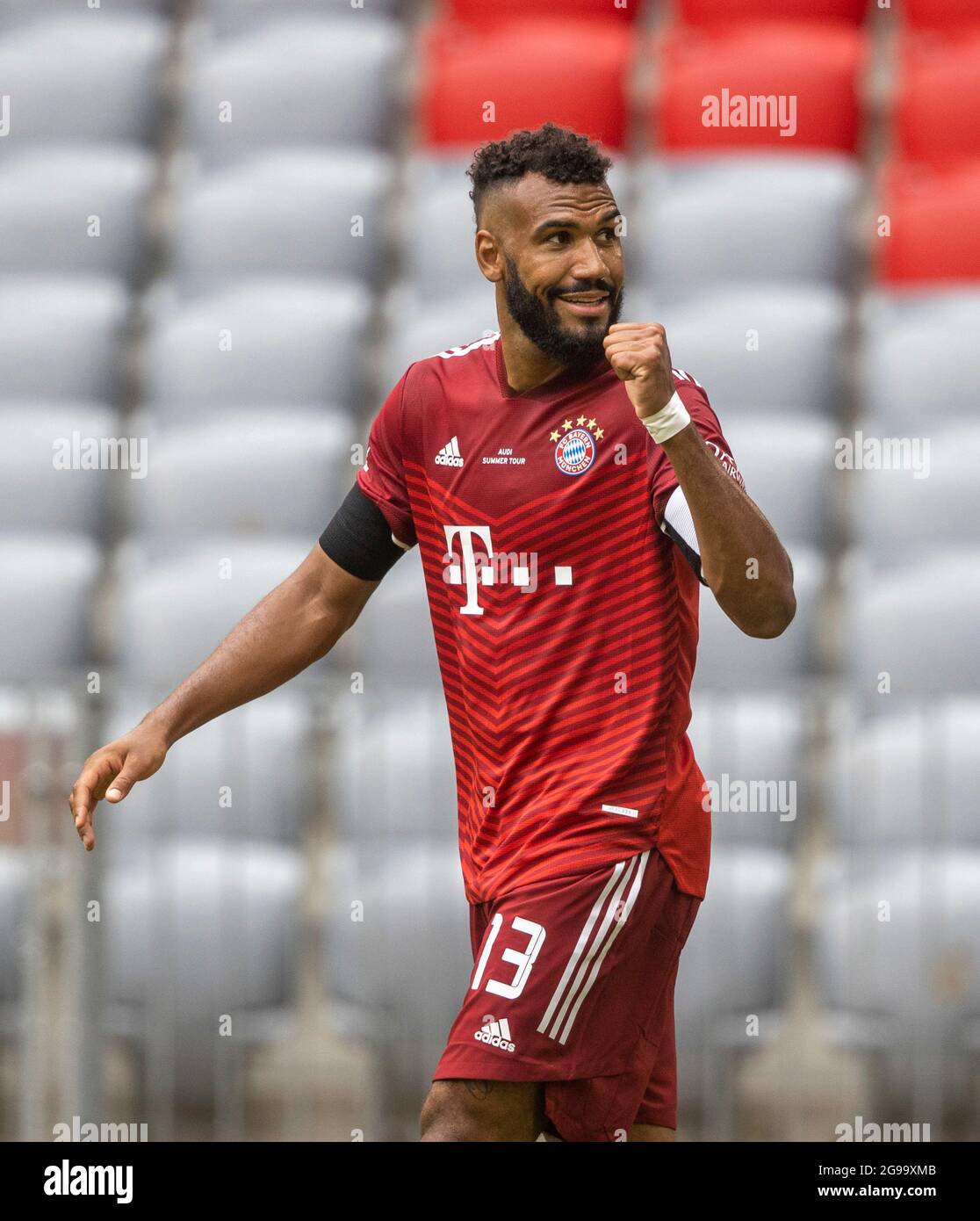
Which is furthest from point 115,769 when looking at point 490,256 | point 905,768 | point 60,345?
point 60,345

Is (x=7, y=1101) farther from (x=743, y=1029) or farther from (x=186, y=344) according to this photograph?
(x=186, y=344)

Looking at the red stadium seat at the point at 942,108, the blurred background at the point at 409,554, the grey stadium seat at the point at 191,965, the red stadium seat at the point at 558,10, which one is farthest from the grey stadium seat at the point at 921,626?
the red stadium seat at the point at 558,10

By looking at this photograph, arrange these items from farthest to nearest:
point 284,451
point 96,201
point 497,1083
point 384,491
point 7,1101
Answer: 1. point 96,201
2. point 284,451
3. point 7,1101
4. point 384,491
5. point 497,1083

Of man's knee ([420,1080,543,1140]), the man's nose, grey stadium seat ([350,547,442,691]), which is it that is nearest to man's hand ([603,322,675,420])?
the man's nose

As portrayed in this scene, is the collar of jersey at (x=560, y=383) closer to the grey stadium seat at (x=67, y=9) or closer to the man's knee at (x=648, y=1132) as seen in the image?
the man's knee at (x=648, y=1132)

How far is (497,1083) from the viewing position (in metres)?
3.03

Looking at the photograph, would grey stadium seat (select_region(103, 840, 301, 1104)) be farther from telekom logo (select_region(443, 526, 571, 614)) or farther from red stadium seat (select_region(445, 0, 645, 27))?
red stadium seat (select_region(445, 0, 645, 27))

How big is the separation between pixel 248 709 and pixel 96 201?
9.67 ft

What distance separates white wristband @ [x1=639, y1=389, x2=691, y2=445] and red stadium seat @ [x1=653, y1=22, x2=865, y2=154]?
4.55 metres

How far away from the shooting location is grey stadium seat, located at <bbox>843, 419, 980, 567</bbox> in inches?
245

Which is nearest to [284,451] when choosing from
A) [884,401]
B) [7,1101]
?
[884,401]

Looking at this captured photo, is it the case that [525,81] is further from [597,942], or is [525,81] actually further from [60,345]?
[597,942]

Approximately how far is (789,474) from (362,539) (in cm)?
310

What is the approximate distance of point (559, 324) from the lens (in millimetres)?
3146
